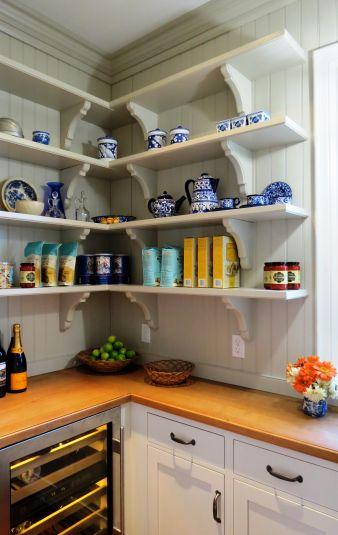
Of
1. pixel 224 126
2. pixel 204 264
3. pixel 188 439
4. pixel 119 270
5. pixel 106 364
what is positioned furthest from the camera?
pixel 119 270

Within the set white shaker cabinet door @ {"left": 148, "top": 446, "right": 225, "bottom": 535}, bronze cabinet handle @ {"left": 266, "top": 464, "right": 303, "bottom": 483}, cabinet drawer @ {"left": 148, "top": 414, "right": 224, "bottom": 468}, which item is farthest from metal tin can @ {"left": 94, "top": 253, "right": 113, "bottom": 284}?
bronze cabinet handle @ {"left": 266, "top": 464, "right": 303, "bottom": 483}

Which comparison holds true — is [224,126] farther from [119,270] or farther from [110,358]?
[110,358]

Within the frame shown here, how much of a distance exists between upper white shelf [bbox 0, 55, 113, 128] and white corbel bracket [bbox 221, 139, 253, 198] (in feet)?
2.75

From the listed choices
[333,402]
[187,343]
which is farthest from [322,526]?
[187,343]

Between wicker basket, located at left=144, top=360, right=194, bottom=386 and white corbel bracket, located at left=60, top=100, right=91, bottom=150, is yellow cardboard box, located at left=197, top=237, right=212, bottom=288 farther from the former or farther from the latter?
white corbel bracket, located at left=60, top=100, right=91, bottom=150

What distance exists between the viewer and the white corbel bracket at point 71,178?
83.6 inches

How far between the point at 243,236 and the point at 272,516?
107 cm

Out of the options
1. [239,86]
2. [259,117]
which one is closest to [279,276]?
[259,117]

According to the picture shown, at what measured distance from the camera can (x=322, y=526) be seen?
4.02 ft

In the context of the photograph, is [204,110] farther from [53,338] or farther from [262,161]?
[53,338]

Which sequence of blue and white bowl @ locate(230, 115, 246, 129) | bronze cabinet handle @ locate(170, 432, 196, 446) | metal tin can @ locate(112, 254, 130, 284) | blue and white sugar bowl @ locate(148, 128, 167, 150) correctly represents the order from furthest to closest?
metal tin can @ locate(112, 254, 130, 284)
blue and white sugar bowl @ locate(148, 128, 167, 150)
blue and white bowl @ locate(230, 115, 246, 129)
bronze cabinet handle @ locate(170, 432, 196, 446)

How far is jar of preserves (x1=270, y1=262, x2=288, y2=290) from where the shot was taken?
159 centimetres

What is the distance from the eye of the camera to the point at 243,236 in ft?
5.82

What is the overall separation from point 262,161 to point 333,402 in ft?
3.57
